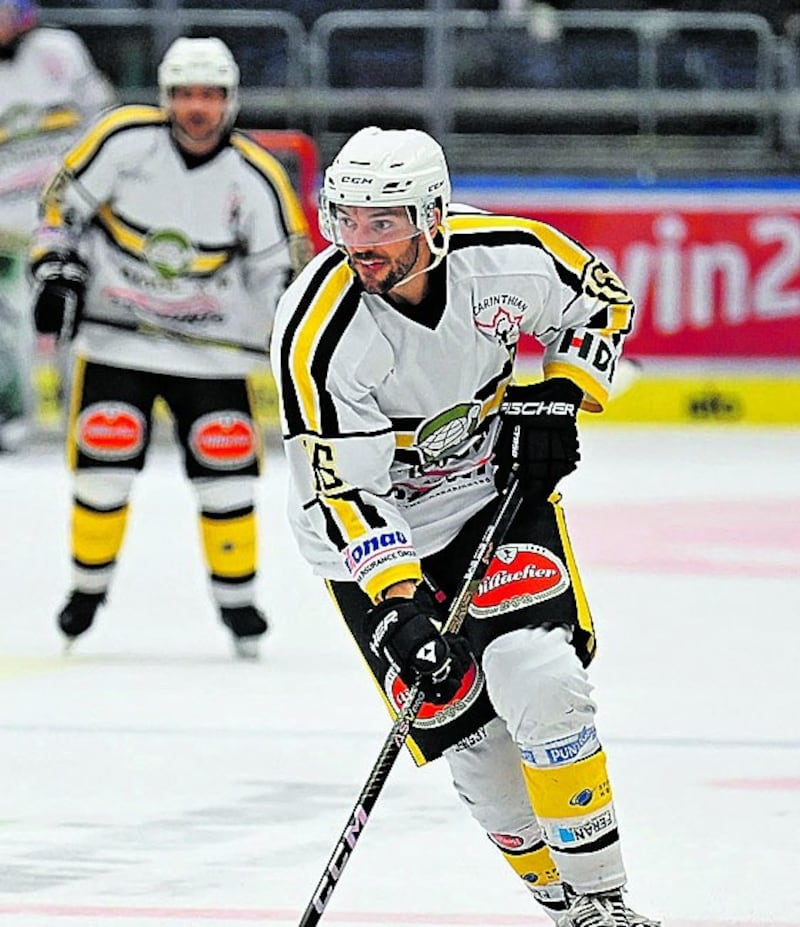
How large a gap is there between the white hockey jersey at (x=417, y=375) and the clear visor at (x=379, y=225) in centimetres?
10

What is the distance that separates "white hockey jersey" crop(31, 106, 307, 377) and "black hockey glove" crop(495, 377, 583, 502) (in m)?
2.35

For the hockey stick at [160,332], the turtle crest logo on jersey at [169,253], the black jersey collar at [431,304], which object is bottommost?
the hockey stick at [160,332]

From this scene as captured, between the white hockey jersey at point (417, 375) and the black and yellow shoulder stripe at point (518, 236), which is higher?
the black and yellow shoulder stripe at point (518, 236)

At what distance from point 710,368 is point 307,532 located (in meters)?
6.67

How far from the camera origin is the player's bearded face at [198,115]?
5.52 metres

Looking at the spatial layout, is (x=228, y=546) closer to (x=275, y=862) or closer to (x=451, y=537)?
(x=275, y=862)

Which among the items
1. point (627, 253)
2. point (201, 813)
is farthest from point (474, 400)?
point (627, 253)

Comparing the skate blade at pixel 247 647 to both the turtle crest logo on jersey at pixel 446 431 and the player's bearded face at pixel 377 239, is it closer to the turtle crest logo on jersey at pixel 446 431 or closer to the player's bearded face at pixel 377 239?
the turtle crest logo on jersey at pixel 446 431

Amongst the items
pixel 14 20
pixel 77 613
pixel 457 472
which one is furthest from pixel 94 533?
pixel 14 20

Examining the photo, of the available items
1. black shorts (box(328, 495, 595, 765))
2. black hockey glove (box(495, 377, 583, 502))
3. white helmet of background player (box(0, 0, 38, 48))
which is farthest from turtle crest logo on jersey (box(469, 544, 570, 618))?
white helmet of background player (box(0, 0, 38, 48))

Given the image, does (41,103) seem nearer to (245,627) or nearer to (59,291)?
(59,291)

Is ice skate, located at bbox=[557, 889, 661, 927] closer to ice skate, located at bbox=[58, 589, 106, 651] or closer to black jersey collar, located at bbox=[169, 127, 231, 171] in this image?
ice skate, located at bbox=[58, 589, 106, 651]

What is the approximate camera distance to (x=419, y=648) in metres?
2.96

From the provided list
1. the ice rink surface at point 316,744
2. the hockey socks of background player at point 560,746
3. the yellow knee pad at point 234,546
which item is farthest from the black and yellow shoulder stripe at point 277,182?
the hockey socks of background player at point 560,746
